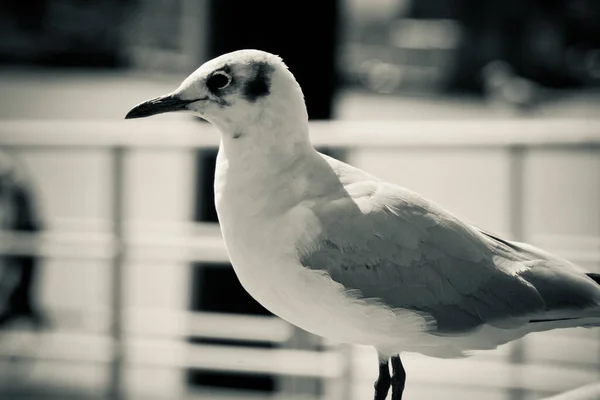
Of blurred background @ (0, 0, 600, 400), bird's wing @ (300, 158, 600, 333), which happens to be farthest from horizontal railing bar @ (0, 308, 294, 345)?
bird's wing @ (300, 158, 600, 333)

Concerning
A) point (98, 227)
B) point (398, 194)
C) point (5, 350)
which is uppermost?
point (398, 194)

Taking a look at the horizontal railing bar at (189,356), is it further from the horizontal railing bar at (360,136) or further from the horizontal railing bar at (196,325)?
the horizontal railing bar at (360,136)

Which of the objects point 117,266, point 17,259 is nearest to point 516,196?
point 117,266

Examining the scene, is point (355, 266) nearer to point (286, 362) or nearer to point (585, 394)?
point (585, 394)

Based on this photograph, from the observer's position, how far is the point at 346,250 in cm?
179

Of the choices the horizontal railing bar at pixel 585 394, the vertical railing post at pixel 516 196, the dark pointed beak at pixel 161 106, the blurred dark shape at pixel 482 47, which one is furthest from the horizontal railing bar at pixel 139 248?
the blurred dark shape at pixel 482 47

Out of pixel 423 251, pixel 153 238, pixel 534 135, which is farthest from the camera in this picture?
pixel 153 238

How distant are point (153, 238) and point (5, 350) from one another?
3.15ft

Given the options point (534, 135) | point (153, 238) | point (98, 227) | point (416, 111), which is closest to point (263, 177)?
point (534, 135)

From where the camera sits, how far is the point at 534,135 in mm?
3752

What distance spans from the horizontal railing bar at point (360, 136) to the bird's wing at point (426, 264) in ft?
6.04

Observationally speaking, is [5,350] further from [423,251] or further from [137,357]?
[423,251]

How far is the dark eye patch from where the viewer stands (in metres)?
1.69

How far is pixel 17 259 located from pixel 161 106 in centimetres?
393
